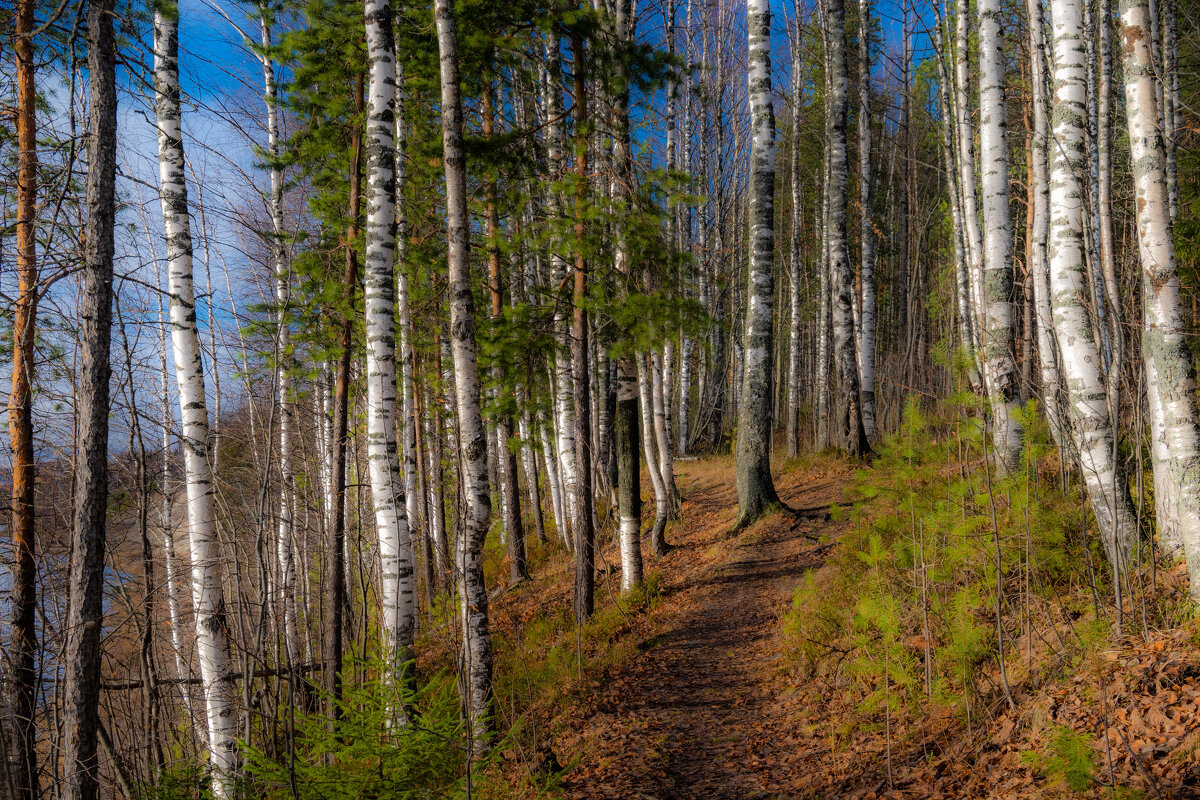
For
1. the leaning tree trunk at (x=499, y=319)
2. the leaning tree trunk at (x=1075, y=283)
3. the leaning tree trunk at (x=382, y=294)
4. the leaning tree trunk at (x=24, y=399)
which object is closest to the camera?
the leaning tree trunk at (x=1075, y=283)

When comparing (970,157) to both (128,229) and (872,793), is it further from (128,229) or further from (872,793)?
(128,229)

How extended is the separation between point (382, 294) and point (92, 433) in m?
2.77

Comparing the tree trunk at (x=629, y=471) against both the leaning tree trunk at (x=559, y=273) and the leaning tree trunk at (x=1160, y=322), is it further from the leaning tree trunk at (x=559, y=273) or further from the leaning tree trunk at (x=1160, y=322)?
the leaning tree trunk at (x=1160, y=322)

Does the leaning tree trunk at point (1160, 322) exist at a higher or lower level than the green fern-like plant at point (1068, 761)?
higher

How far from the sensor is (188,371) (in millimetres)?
6008

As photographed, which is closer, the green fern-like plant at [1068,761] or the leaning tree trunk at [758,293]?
the green fern-like plant at [1068,761]

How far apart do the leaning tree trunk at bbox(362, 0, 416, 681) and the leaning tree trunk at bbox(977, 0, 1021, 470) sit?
5.75 m

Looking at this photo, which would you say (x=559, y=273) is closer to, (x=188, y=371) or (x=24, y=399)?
(x=188, y=371)

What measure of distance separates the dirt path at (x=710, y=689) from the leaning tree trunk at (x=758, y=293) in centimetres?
61

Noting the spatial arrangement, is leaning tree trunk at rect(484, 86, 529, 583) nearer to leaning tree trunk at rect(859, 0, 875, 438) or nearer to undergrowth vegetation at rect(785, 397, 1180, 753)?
undergrowth vegetation at rect(785, 397, 1180, 753)

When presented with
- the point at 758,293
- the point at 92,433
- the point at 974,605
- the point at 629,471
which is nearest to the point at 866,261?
the point at 758,293

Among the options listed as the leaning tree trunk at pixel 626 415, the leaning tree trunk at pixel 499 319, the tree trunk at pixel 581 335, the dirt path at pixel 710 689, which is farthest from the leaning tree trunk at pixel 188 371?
the leaning tree trunk at pixel 626 415

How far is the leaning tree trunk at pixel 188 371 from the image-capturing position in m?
5.57

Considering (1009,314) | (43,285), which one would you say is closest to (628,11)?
(1009,314)
